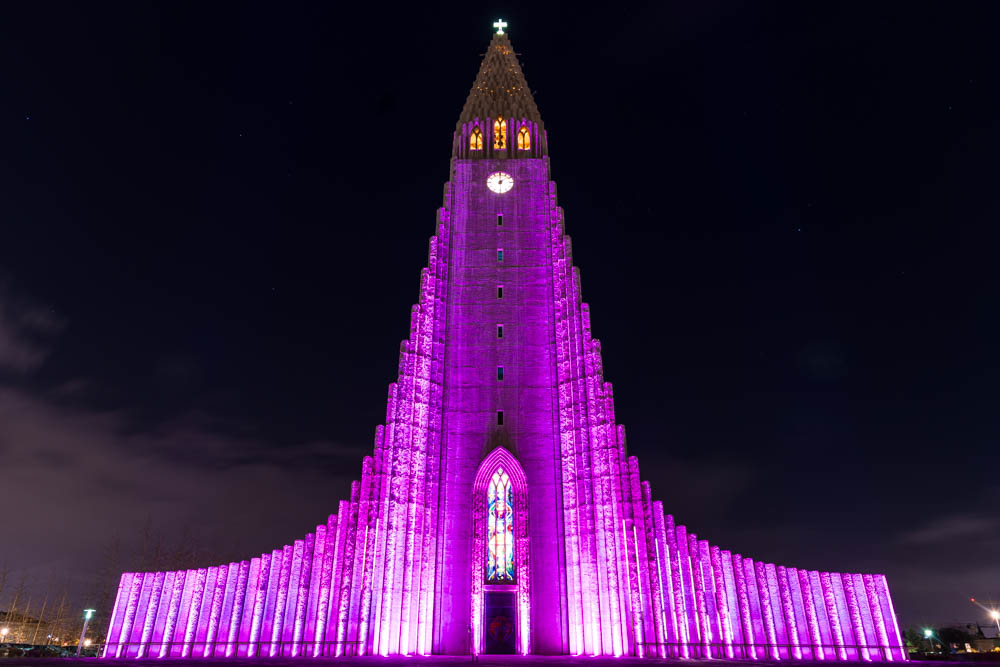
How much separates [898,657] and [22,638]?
78.3 m

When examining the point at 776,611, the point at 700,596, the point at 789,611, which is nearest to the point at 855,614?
the point at 789,611

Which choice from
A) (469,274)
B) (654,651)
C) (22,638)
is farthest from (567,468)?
(22,638)

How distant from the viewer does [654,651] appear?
29016 millimetres

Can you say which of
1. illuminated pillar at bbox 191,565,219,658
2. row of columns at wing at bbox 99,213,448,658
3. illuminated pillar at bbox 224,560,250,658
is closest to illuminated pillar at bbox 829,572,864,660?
row of columns at wing at bbox 99,213,448,658

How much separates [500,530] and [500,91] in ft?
102

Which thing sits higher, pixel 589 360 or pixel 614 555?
pixel 589 360

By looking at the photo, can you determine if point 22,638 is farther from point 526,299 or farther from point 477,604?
point 526,299

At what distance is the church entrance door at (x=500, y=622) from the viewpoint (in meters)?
30.0

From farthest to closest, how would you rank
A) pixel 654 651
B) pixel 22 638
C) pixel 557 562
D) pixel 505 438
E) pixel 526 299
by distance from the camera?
pixel 22 638 → pixel 526 299 → pixel 505 438 → pixel 557 562 → pixel 654 651

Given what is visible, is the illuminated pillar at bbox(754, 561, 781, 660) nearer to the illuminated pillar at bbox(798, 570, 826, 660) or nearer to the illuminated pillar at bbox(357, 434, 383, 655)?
the illuminated pillar at bbox(798, 570, 826, 660)

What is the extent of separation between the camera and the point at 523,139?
43.2 metres

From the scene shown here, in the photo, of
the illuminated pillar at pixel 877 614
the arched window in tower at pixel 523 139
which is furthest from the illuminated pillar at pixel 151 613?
the illuminated pillar at pixel 877 614

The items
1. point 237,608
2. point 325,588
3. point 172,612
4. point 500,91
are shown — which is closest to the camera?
point 325,588

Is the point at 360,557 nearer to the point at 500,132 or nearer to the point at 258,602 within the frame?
the point at 258,602
